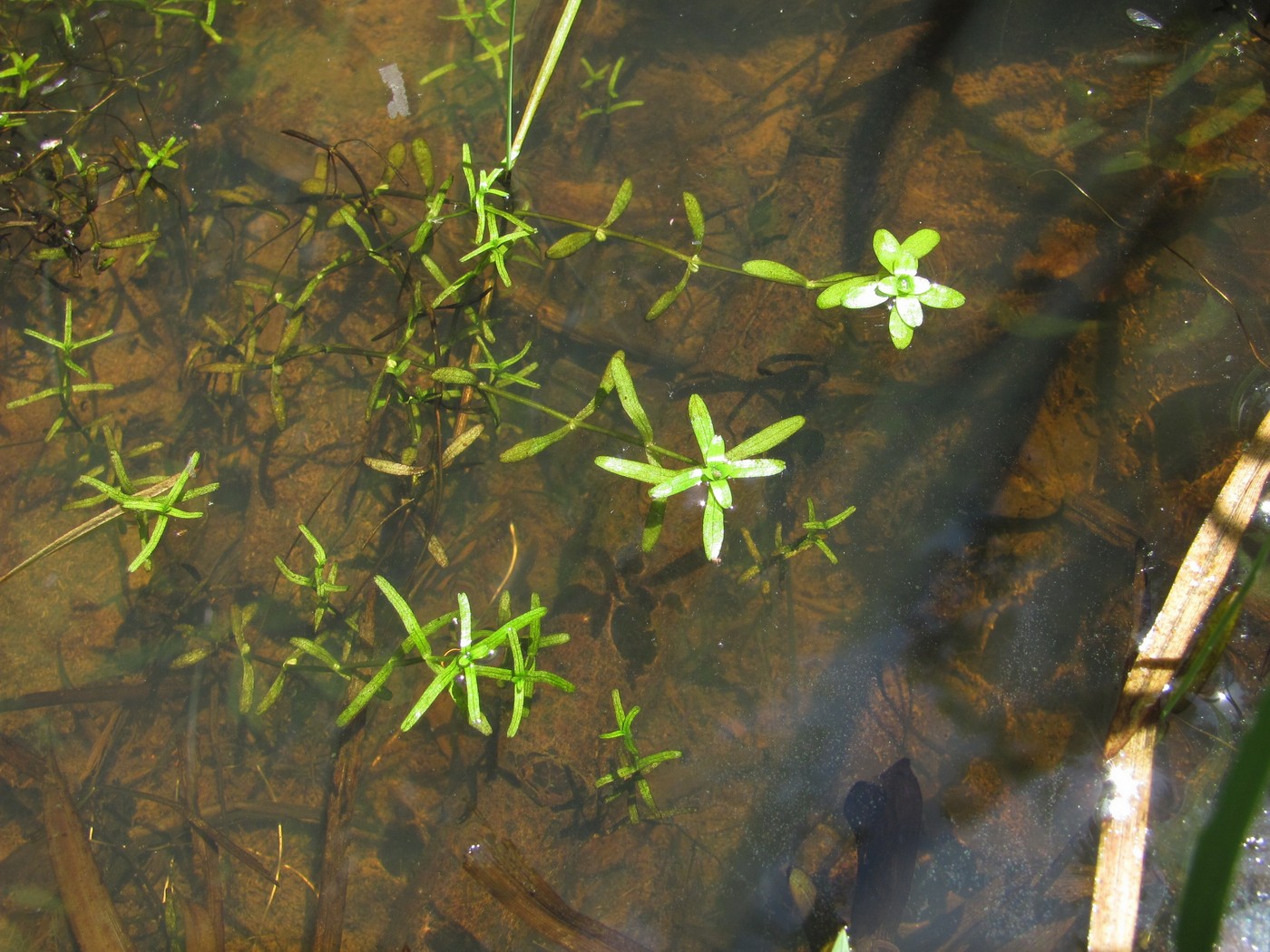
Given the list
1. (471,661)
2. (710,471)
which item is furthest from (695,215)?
(471,661)

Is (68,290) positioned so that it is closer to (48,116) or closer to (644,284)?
(48,116)

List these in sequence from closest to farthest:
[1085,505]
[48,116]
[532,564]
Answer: [1085,505]
[532,564]
[48,116]

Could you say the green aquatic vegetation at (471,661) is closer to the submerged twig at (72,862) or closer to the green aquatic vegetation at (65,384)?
the submerged twig at (72,862)

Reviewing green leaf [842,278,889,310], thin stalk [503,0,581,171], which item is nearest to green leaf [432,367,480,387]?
thin stalk [503,0,581,171]

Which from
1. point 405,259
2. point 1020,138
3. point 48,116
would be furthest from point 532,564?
point 48,116

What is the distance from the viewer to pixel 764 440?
8.14 ft

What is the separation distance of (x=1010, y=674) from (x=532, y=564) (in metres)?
1.81

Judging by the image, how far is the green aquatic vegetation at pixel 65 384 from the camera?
3218 mm

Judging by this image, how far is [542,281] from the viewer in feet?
11.8

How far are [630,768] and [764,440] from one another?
125 cm

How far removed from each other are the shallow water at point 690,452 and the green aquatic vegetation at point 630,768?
43 millimetres

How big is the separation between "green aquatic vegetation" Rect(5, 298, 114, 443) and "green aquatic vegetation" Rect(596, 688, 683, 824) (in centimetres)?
246

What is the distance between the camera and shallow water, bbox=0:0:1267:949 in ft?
9.18

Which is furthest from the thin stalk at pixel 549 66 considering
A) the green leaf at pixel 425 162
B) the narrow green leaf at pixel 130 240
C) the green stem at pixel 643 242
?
the narrow green leaf at pixel 130 240
